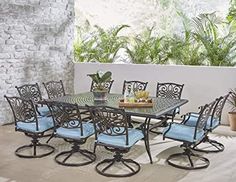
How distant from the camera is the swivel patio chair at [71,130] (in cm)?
413

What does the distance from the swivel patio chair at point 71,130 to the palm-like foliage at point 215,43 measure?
3101mm

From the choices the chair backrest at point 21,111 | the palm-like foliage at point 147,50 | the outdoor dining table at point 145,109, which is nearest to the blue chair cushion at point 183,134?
the outdoor dining table at point 145,109

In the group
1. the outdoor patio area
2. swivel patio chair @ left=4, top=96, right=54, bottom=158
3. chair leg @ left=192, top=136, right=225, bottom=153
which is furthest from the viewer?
chair leg @ left=192, top=136, right=225, bottom=153

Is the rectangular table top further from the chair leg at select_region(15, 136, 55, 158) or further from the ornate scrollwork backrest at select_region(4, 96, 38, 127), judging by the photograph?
the chair leg at select_region(15, 136, 55, 158)

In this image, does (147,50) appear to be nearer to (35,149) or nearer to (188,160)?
(188,160)

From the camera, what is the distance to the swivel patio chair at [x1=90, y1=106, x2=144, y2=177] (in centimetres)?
376

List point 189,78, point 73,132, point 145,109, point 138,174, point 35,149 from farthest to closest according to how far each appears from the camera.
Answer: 1. point 189,78
2. point 35,149
3. point 145,109
4. point 73,132
5. point 138,174

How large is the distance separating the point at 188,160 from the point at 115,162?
0.96 metres

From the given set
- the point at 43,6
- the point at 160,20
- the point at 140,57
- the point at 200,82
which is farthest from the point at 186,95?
the point at 43,6

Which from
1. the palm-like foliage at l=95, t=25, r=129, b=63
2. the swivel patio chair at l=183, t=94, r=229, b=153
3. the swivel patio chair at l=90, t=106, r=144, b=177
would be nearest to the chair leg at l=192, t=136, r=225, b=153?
the swivel patio chair at l=183, t=94, r=229, b=153

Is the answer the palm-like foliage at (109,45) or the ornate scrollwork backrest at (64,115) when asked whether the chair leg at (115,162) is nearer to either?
the ornate scrollwork backrest at (64,115)

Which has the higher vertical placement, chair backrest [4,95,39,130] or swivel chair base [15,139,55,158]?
chair backrest [4,95,39,130]

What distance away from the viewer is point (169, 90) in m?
6.06

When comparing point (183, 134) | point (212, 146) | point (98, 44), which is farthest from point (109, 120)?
point (98, 44)
